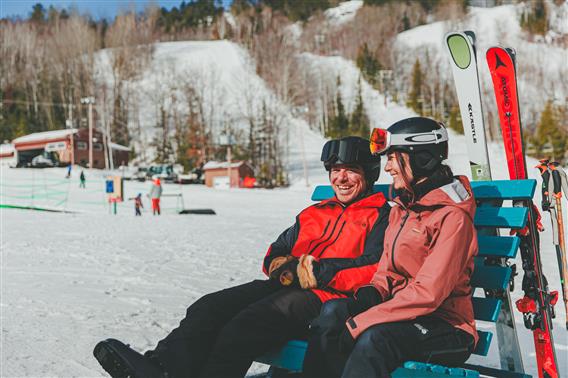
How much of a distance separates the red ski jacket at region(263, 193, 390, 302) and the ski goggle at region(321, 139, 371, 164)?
8.7 inches

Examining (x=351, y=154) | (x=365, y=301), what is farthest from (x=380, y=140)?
(x=365, y=301)

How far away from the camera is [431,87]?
6512cm

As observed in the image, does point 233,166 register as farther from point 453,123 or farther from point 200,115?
point 453,123

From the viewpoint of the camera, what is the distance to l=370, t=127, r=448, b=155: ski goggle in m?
2.62

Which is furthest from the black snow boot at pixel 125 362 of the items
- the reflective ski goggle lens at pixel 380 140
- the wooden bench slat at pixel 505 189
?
the wooden bench slat at pixel 505 189

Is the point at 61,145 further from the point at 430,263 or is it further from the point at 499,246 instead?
the point at 430,263

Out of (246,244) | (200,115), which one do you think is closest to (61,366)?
(246,244)

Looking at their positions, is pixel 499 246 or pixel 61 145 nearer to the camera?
pixel 499 246

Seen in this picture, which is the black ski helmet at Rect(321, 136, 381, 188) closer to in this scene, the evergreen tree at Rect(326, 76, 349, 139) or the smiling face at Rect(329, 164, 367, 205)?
the smiling face at Rect(329, 164, 367, 205)

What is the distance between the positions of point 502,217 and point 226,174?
3563 cm

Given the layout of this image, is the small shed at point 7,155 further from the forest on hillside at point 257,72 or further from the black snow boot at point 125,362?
the black snow boot at point 125,362

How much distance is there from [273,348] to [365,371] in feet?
2.08

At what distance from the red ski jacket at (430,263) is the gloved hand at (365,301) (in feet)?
0.18

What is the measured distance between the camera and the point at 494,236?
116 inches
